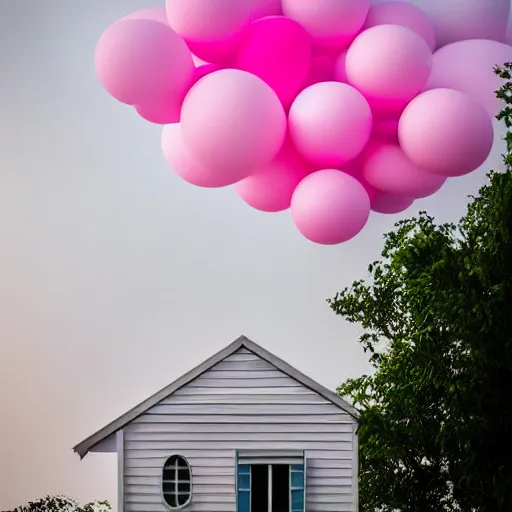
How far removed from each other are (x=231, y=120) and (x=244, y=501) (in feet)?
8.49

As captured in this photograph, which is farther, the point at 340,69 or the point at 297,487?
the point at 297,487

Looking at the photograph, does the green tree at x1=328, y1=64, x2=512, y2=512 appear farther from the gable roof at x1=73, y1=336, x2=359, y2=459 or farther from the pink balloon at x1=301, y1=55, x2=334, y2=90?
the pink balloon at x1=301, y1=55, x2=334, y2=90

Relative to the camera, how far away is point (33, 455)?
226 inches

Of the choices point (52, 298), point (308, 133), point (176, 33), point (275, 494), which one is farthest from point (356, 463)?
point (176, 33)

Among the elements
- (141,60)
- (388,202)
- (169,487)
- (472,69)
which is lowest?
(169,487)

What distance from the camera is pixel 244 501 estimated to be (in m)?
5.49

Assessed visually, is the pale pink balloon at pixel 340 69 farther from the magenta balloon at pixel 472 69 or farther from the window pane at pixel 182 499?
the window pane at pixel 182 499

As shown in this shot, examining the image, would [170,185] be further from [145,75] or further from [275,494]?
[145,75]

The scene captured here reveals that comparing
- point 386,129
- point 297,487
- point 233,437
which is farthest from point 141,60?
point 297,487

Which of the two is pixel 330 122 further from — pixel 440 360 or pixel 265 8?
pixel 440 360

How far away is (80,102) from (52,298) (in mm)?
1105

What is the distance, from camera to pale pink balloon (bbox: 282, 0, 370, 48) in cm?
387

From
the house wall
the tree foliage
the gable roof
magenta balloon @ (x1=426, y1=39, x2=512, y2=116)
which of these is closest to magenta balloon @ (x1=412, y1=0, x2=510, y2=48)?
magenta balloon @ (x1=426, y1=39, x2=512, y2=116)

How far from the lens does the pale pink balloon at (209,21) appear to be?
3.72 meters
